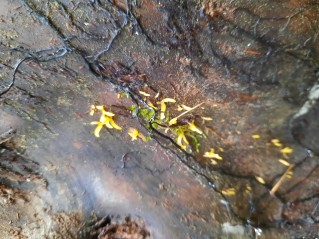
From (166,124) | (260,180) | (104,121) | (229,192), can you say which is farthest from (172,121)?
(260,180)

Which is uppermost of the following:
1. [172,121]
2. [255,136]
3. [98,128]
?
[255,136]

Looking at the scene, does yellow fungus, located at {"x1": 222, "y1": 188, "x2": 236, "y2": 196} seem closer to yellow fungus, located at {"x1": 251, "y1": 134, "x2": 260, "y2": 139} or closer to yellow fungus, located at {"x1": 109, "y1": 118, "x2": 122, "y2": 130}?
yellow fungus, located at {"x1": 251, "y1": 134, "x2": 260, "y2": 139}

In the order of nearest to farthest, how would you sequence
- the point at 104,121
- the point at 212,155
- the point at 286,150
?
the point at 104,121 < the point at 212,155 < the point at 286,150

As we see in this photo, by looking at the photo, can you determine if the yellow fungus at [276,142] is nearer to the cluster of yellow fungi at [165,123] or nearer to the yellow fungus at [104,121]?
the cluster of yellow fungi at [165,123]

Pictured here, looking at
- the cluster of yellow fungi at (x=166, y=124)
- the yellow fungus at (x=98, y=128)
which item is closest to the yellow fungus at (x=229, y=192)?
the cluster of yellow fungi at (x=166, y=124)

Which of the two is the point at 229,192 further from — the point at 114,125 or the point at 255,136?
the point at 114,125

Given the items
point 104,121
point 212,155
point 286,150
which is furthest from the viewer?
point 286,150

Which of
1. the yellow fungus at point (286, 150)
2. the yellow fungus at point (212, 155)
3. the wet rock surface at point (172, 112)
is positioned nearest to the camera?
the wet rock surface at point (172, 112)

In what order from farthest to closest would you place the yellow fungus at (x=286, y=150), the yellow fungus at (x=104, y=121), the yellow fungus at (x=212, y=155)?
the yellow fungus at (x=286, y=150), the yellow fungus at (x=212, y=155), the yellow fungus at (x=104, y=121)

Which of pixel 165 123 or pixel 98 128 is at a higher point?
pixel 165 123

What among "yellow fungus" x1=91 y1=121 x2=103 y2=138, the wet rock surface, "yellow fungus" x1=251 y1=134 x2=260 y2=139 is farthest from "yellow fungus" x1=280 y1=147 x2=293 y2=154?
"yellow fungus" x1=91 y1=121 x2=103 y2=138
